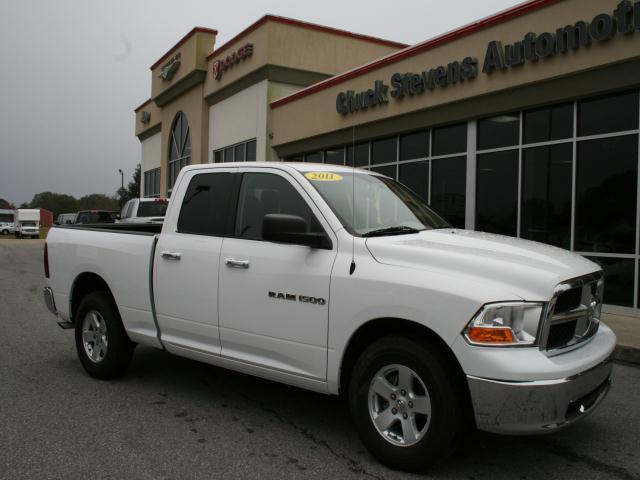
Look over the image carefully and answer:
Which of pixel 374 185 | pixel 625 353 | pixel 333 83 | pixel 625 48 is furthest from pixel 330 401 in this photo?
pixel 333 83

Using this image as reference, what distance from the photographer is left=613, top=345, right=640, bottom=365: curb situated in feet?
21.8

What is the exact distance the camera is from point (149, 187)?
38.2 meters

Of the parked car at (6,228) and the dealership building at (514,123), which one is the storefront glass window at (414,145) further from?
the parked car at (6,228)

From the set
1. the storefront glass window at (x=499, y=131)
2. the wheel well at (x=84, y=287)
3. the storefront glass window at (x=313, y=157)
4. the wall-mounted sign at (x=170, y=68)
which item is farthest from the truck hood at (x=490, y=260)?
the wall-mounted sign at (x=170, y=68)

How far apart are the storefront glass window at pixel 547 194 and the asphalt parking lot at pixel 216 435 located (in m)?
5.25

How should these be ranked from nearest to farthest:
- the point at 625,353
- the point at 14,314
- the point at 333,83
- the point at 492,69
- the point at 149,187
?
the point at 625,353 < the point at 14,314 < the point at 492,69 < the point at 333,83 < the point at 149,187

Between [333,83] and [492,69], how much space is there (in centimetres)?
575

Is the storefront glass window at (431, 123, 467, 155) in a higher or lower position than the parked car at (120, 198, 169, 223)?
higher

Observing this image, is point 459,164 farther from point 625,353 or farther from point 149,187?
point 149,187

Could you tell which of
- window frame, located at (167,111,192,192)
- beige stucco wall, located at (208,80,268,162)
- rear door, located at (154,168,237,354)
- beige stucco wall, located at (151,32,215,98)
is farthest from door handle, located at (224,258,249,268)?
window frame, located at (167,111,192,192)

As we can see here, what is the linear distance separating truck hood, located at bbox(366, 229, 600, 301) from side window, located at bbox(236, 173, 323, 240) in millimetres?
740

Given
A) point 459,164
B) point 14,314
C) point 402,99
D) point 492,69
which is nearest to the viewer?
point 14,314

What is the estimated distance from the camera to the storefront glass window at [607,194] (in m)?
9.59

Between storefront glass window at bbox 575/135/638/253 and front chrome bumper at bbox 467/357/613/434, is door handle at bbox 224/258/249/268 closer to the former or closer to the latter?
front chrome bumper at bbox 467/357/613/434
